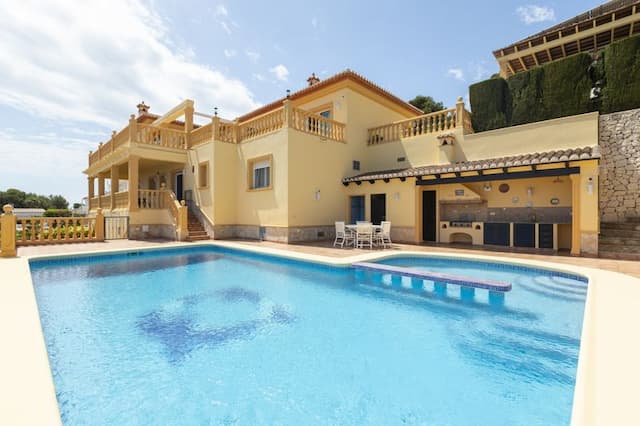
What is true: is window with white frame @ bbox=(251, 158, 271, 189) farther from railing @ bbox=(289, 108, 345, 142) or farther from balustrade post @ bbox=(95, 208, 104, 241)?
balustrade post @ bbox=(95, 208, 104, 241)

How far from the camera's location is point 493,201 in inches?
501

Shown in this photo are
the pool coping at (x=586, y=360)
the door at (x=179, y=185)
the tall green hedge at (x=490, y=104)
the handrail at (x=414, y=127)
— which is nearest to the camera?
the pool coping at (x=586, y=360)

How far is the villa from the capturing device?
3.02m

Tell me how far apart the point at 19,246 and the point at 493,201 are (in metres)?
19.5

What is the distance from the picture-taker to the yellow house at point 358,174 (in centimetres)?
1142

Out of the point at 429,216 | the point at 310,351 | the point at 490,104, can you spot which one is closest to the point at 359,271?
the point at 310,351

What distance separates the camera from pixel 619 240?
34.2ft

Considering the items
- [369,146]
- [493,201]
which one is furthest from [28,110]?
[493,201]

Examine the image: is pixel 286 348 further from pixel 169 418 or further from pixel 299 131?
pixel 299 131

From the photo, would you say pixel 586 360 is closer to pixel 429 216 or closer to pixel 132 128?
pixel 429 216

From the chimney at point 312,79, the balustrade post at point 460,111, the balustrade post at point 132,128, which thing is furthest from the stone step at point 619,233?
the balustrade post at point 132,128

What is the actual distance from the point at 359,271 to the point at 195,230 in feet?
33.4

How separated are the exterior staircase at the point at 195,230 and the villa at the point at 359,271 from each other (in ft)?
0.85

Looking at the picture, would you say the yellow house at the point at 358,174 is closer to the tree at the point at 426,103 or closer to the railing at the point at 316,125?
the railing at the point at 316,125
